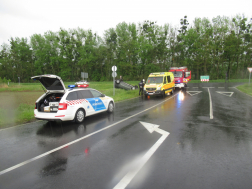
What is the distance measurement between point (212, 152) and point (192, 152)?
0.52 metres

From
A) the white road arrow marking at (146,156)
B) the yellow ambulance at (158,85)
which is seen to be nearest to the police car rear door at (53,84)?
the white road arrow marking at (146,156)

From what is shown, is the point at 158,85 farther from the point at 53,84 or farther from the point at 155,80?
the point at 53,84

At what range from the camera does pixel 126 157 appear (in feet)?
15.2

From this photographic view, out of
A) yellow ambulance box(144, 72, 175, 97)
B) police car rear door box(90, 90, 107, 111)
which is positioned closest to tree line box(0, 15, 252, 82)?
yellow ambulance box(144, 72, 175, 97)

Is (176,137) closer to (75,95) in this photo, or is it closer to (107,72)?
(75,95)

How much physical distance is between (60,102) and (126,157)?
430 cm

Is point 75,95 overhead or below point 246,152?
overhead

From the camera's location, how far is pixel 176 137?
6.17 meters

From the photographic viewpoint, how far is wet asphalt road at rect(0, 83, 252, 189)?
3553 millimetres

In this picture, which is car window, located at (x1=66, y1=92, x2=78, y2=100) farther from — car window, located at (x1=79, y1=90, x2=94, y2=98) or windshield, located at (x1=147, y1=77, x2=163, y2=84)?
windshield, located at (x1=147, y1=77, x2=163, y2=84)

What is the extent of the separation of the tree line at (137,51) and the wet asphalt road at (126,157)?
51.1m

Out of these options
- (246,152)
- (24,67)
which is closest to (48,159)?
(246,152)

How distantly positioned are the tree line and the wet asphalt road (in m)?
51.1

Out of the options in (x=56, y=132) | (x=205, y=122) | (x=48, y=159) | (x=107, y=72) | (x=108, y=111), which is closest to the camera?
(x=48, y=159)
